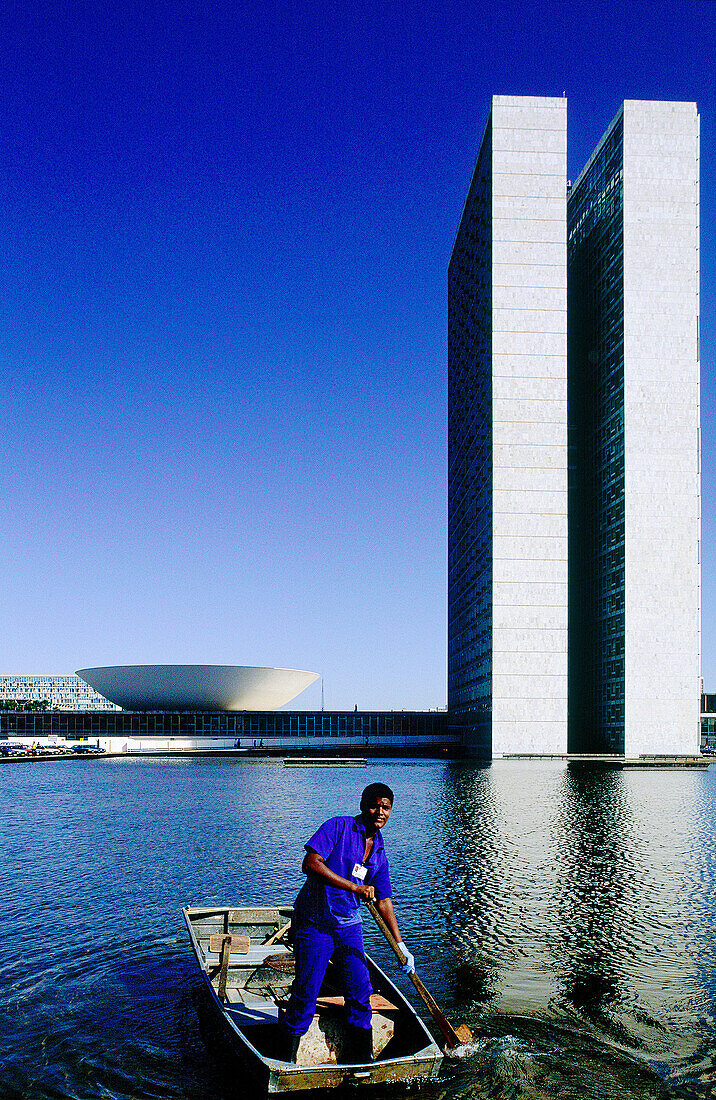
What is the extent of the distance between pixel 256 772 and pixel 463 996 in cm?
6047

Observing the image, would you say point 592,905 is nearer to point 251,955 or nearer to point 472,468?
point 251,955

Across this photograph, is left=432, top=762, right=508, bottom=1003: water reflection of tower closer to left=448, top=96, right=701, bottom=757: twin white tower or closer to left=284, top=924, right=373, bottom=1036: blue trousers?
left=284, top=924, right=373, bottom=1036: blue trousers

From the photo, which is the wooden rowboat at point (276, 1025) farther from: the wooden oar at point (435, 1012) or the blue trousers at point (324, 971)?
the blue trousers at point (324, 971)

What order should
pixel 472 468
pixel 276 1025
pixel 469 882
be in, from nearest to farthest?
pixel 276 1025 → pixel 469 882 → pixel 472 468

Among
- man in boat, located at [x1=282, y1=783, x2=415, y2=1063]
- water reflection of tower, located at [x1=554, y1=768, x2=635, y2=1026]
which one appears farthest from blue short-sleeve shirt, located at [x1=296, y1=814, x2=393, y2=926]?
water reflection of tower, located at [x1=554, y1=768, x2=635, y2=1026]

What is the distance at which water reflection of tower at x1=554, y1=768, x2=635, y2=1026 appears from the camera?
1406cm

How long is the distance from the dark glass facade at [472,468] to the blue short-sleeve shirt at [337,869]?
88472 mm

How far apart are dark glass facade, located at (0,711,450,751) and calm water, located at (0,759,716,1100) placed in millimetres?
92220

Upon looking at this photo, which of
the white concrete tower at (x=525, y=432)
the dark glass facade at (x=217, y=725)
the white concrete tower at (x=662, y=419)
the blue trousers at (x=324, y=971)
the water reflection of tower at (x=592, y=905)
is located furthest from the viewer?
the dark glass facade at (x=217, y=725)

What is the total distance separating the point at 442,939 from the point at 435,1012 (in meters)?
6.59

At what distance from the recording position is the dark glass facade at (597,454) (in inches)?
3856

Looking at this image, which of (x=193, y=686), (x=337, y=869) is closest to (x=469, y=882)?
(x=337, y=869)

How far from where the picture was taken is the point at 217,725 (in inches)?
5202

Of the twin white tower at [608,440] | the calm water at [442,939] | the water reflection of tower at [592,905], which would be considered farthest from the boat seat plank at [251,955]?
the twin white tower at [608,440]
